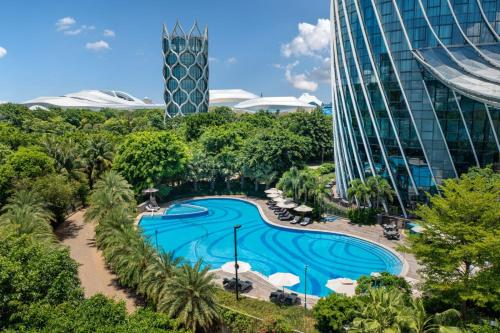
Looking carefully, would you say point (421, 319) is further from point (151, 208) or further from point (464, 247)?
point (151, 208)

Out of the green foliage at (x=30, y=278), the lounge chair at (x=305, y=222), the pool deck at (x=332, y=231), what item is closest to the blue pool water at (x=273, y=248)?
the pool deck at (x=332, y=231)

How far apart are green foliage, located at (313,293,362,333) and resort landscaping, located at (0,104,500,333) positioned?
7 centimetres

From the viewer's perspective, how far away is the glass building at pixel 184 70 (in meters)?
116

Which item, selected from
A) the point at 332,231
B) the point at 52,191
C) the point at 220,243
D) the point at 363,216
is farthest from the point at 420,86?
the point at 52,191

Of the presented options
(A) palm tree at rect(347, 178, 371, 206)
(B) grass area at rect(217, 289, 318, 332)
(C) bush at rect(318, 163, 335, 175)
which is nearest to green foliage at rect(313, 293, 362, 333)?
(B) grass area at rect(217, 289, 318, 332)

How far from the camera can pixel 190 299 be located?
18.6m

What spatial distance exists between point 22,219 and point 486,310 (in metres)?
A: 28.3

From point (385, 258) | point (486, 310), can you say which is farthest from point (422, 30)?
point (486, 310)

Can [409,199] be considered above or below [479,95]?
below

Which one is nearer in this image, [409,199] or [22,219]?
[22,219]

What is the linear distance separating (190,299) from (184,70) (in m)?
107

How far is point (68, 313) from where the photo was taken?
1545 cm

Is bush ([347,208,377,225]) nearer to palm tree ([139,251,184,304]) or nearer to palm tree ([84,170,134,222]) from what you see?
palm tree ([84,170,134,222])

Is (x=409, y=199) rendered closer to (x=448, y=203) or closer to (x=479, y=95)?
(x=479, y=95)
